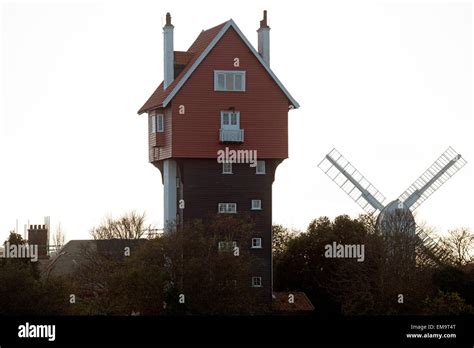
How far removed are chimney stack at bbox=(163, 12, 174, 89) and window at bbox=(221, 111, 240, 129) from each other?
4.68 m

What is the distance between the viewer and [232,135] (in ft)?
287

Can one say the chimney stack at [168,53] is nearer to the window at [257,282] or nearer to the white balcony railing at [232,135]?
the white balcony railing at [232,135]

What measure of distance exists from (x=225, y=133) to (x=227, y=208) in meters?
4.91

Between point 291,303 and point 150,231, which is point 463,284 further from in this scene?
point 150,231

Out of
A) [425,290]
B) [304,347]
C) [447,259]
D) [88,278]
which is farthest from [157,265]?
[304,347]

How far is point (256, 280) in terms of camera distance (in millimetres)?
88188

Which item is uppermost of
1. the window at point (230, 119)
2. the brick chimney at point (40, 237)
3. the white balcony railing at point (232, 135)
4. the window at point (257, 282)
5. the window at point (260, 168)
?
the window at point (230, 119)

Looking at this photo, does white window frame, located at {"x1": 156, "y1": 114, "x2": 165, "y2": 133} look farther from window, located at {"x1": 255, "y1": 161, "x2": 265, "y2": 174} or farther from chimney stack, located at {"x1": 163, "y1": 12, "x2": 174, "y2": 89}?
window, located at {"x1": 255, "y1": 161, "x2": 265, "y2": 174}

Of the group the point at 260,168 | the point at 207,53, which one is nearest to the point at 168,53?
the point at 207,53

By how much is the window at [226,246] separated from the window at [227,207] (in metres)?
6.24

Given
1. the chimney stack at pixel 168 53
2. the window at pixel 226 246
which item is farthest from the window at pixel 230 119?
the window at pixel 226 246

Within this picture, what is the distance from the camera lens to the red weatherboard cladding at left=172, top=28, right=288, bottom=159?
8744 cm

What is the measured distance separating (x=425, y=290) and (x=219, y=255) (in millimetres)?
12277

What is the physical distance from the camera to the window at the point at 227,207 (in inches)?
3474
